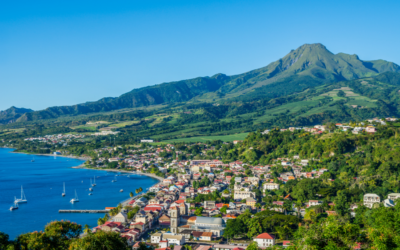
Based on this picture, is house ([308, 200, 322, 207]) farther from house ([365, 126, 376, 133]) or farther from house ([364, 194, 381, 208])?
house ([365, 126, 376, 133])

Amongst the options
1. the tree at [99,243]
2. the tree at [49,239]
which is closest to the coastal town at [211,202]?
the tree at [49,239]

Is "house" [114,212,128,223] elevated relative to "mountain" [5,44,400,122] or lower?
lower

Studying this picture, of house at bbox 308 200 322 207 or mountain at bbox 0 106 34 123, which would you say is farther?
mountain at bbox 0 106 34 123

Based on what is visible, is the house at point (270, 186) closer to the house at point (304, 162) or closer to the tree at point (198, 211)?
the house at point (304, 162)

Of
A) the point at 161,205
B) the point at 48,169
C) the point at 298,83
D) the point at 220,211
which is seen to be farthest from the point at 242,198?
the point at 298,83

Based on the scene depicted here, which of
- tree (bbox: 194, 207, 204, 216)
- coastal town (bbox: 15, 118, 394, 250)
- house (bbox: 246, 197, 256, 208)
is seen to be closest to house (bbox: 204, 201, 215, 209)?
coastal town (bbox: 15, 118, 394, 250)

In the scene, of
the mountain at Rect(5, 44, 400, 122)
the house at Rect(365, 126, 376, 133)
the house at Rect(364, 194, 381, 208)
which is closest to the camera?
the house at Rect(364, 194, 381, 208)

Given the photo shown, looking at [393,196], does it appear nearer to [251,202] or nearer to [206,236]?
[251,202]

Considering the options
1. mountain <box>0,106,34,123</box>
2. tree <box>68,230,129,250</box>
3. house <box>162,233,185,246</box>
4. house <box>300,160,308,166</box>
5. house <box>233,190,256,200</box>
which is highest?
mountain <box>0,106,34,123</box>
